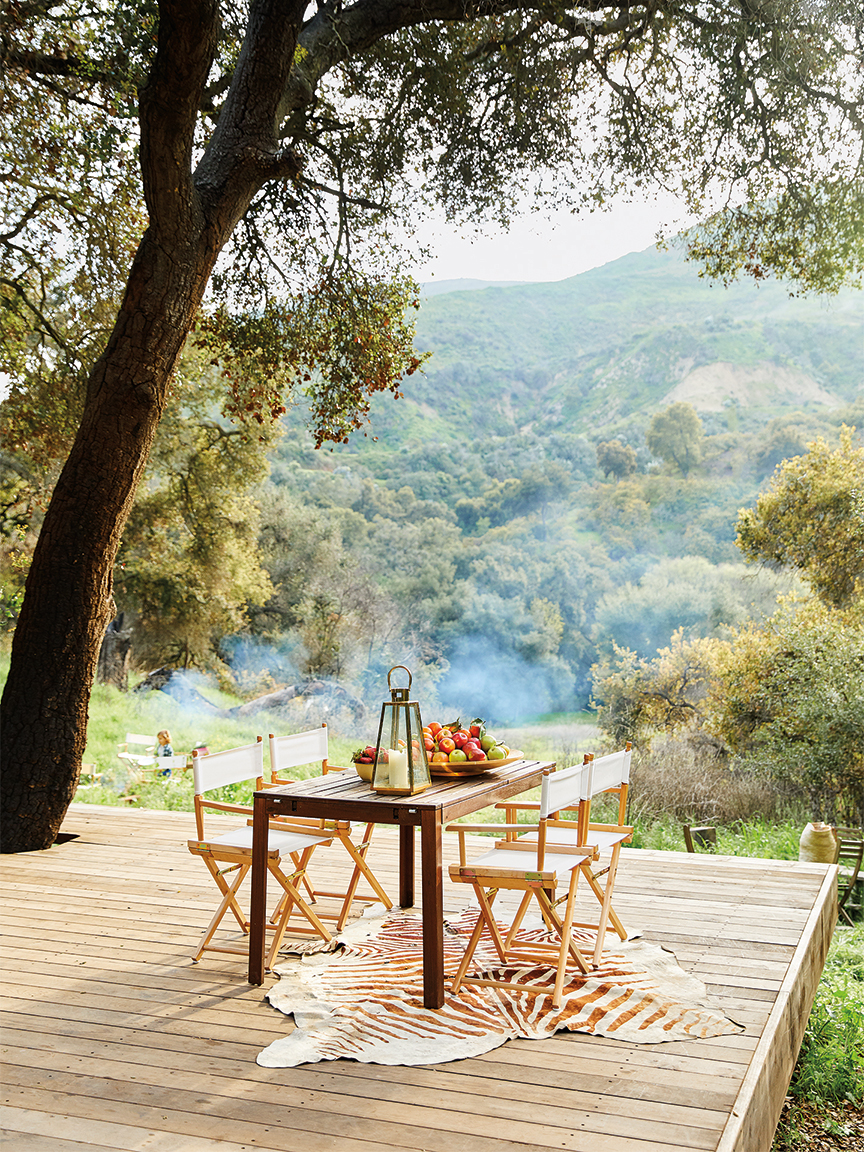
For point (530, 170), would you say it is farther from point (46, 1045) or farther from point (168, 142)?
point (46, 1045)

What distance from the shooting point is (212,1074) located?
2.54m

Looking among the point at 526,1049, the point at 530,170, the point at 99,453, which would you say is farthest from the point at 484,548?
the point at 526,1049

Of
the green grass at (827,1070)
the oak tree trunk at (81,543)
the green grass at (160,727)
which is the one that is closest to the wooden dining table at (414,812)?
the green grass at (827,1070)

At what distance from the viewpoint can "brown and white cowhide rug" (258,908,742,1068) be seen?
8.93 feet

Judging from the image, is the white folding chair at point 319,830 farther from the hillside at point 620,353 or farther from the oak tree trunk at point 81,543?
the hillside at point 620,353

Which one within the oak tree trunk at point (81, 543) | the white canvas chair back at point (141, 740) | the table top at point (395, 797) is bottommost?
the white canvas chair back at point (141, 740)

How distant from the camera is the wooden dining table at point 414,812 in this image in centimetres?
301

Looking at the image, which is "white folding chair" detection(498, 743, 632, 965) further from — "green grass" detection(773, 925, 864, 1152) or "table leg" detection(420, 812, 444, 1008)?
"green grass" detection(773, 925, 864, 1152)

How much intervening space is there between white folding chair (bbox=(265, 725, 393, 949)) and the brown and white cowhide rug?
A: 217 mm

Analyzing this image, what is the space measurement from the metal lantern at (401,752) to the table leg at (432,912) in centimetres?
23

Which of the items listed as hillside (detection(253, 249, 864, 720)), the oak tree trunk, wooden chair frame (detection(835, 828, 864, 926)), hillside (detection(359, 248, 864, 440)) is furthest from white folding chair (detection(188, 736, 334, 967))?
hillside (detection(359, 248, 864, 440))

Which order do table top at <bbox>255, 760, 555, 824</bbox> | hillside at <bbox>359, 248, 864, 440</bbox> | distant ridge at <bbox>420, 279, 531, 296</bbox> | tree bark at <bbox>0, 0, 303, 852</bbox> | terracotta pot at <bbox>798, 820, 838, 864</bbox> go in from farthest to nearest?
distant ridge at <bbox>420, 279, 531, 296</bbox> → hillside at <bbox>359, 248, 864, 440</bbox> → terracotta pot at <bbox>798, 820, 838, 864</bbox> → tree bark at <bbox>0, 0, 303, 852</bbox> → table top at <bbox>255, 760, 555, 824</bbox>

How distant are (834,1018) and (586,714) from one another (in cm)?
1738

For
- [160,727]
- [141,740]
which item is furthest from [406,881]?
[160,727]
